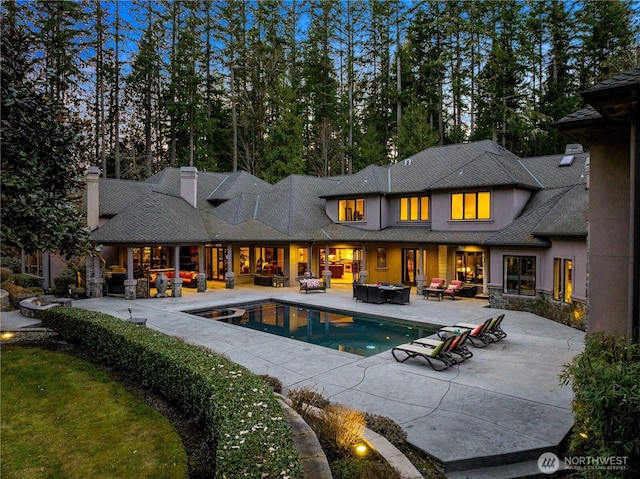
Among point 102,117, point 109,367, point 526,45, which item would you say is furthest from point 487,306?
point 102,117

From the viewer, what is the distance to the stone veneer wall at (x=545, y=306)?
536 inches

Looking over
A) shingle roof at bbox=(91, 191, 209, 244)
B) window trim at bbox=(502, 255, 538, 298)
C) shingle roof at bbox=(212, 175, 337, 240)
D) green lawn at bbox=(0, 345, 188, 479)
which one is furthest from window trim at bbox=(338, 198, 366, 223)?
green lawn at bbox=(0, 345, 188, 479)

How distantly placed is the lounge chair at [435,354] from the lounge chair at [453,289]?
31.7 feet

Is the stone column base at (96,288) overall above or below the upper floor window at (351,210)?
below

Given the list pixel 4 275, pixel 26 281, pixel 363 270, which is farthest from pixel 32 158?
pixel 26 281

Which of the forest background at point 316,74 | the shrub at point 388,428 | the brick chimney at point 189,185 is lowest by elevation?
the shrub at point 388,428

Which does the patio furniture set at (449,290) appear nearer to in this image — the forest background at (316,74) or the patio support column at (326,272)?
the patio support column at (326,272)

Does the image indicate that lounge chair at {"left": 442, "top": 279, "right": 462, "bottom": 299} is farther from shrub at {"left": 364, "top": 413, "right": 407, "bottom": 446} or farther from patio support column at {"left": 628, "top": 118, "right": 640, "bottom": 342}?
patio support column at {"left": 628, "top": 118, "right": 640, "bottom": 342}

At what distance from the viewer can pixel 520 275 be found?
55.4 feet

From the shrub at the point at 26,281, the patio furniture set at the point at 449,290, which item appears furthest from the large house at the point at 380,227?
the shrub at the point at 26,281

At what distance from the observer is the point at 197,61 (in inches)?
1507

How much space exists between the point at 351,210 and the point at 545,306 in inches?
502

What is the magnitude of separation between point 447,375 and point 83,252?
944 centimetres

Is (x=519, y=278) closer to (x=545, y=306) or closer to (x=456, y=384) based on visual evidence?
(x=545, y=306)
